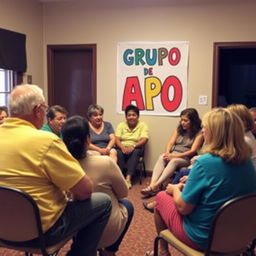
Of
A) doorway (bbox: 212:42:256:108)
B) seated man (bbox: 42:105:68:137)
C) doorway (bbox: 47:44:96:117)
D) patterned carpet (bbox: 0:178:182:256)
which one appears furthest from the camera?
doorway (bbox: 212:42:256:108)

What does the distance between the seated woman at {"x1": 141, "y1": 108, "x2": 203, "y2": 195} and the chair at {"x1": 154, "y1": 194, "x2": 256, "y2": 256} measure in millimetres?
2313

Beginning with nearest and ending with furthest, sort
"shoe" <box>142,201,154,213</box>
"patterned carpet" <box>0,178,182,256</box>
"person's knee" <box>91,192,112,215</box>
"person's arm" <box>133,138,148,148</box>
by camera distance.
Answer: "person's knee" <box>91,192,112,215</box>, "patterned carpet" <box>0,178,182,256</box>, "shoe" <box>142,201,154,213</box>, "person's arm" <box>133,138,148,148</box>

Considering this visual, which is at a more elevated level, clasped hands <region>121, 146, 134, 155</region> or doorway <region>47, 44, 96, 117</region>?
doorway <region>47, 44, 96, 117</region>

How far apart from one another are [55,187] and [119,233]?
0.56 meters

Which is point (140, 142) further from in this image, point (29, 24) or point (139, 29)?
point (29, 24)

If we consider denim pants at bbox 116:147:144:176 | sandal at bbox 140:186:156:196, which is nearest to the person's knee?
sandal at bbox 140:186:156:196

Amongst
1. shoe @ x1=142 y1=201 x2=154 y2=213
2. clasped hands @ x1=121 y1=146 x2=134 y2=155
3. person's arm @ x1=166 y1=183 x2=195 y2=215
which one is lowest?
shoe @ x1=142 y1=201 x2=154 y2=213

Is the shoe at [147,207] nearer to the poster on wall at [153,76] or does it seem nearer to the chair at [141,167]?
the chair at [141,167]

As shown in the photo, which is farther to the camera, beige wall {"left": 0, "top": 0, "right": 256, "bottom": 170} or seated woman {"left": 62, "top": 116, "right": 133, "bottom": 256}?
beige wall {"left": 0, "top": 0, "right": 256, "bottom": 170}

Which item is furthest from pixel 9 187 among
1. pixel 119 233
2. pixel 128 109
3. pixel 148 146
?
pixel 148 146

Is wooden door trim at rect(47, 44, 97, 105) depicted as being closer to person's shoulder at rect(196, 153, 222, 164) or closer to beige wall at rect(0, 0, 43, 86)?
beige wall at rect(0, 0, 43, 86)

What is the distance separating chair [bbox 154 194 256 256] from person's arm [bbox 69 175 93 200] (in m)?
0.57

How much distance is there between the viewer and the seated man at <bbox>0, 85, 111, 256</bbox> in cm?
165

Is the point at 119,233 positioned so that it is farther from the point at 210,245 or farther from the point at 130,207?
the point at 210,245
